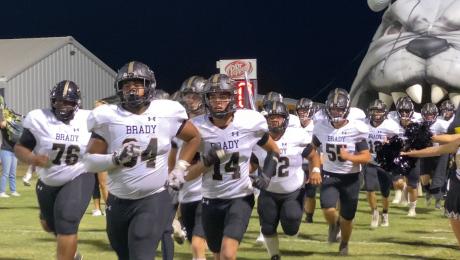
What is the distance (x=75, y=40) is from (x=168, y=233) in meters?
22.0

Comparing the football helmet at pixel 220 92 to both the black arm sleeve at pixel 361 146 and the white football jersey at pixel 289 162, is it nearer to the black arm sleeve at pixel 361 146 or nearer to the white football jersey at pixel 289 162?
the white football jersey at pixel 289 162

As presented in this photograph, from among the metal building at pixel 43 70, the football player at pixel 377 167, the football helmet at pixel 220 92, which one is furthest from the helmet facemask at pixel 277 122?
the metal building at pixel 43 70

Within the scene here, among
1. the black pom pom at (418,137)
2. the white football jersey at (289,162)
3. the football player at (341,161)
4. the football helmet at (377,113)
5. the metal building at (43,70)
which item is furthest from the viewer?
the metal building at (43,70)

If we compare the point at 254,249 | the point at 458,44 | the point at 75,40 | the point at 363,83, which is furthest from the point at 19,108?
the point at 254,249

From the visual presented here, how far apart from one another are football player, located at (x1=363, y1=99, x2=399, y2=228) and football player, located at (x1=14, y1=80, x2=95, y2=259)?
5.99 m

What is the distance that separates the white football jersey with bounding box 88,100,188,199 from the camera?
6539 mm

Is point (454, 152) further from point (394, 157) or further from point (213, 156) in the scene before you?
point (394, 157)

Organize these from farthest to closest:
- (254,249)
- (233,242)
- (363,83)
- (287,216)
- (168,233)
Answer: (363,83) < (254,249) < (287,216) < (168,233) < (233,242)

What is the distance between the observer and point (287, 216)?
948cm

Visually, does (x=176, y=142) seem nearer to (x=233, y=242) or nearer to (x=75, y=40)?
(x=233, y=242)

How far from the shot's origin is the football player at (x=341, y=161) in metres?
10.5

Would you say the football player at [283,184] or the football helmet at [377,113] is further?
the football helmet at [377,113]

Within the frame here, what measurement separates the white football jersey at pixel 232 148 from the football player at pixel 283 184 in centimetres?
158

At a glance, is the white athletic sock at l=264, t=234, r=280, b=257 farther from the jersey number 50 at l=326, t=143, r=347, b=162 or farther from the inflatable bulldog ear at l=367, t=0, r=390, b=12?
the inflatable bulldog ear at l=367, t=0, r=390, b=12
